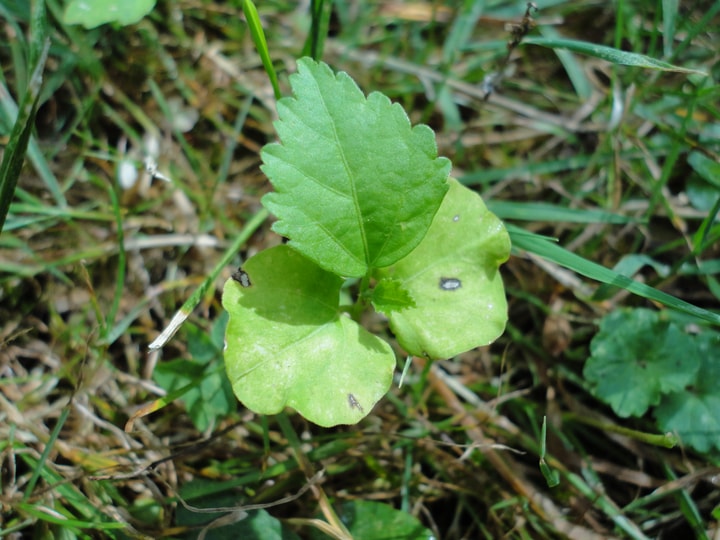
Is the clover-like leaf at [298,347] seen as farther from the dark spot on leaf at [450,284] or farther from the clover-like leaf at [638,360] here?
the clover-like leaf at [638,360]

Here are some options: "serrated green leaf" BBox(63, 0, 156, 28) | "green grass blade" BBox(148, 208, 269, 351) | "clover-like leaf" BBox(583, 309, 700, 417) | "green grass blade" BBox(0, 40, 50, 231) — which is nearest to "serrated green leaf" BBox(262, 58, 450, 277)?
"green grass blade" BBox(148, 208, 269, 351)

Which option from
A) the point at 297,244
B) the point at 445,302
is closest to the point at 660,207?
the point at 445,302

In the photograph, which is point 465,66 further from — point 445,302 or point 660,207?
point 445,302

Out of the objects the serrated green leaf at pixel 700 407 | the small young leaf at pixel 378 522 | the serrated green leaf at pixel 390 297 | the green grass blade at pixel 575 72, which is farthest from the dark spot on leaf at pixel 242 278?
the green grass blade at pixel 575 72

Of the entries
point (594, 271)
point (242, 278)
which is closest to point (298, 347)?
point (242, 278)

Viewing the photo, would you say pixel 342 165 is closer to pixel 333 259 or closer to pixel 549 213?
pixel 333 259
